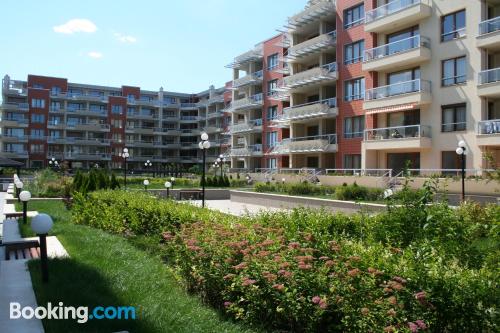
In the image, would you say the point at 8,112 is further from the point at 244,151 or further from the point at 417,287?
the point at 417,287

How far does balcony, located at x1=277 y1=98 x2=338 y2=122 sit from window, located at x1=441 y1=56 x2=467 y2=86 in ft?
33.5

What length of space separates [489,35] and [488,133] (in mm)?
5799

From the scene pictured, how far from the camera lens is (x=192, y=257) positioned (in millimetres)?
5996

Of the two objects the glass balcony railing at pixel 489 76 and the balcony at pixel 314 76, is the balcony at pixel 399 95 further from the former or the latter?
the balcony at pixel 314 76

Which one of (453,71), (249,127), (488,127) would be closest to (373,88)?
(453,71)

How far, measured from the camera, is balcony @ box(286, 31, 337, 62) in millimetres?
36719

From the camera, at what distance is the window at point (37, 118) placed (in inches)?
2937

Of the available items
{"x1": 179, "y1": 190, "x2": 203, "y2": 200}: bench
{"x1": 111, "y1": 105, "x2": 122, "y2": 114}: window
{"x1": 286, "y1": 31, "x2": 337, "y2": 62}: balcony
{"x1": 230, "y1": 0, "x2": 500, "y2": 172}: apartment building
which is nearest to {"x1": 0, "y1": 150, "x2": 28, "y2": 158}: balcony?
{"x1": 111, "y1": 105, "x2": 122, "y2": 114}: window

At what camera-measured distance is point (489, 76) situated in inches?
976

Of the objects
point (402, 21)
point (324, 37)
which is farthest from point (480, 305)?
point (324, 37)

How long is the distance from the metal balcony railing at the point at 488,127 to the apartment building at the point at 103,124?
4807 centimetres

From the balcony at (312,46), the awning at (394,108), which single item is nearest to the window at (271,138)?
the balcony at (312,46)

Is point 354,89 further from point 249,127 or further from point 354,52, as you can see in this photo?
point 249,127

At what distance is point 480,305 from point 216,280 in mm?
3078
